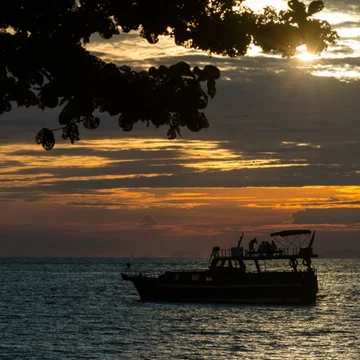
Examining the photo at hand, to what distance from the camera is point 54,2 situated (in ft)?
36.9

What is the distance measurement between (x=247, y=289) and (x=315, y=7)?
60.7 metres

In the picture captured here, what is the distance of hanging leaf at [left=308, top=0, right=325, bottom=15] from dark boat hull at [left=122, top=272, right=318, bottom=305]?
193 ft

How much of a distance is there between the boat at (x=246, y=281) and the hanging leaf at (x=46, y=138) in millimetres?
56248

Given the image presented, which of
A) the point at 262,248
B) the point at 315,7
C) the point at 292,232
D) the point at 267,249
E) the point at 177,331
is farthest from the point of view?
the point at 292,232

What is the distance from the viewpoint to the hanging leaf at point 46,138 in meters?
11.1

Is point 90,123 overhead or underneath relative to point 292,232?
overhead

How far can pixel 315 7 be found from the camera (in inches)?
→ 436

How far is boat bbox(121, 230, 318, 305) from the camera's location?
226 ft

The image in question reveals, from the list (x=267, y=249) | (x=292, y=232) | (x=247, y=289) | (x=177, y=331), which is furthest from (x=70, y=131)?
(x=292, y=232)

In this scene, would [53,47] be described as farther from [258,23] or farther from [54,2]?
[258,23]

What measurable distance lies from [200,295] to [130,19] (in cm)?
6371

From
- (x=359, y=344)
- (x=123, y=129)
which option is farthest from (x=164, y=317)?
(x=123, y=129)

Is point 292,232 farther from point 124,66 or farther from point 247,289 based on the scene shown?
point 124,66

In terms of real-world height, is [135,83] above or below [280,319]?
above
